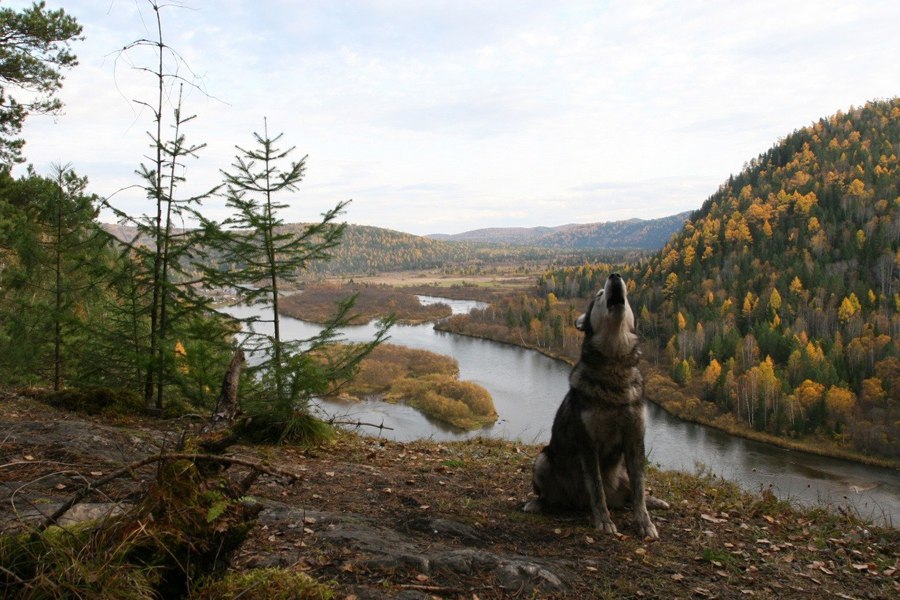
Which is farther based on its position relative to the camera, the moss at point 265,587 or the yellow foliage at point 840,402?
the yellow foliage at point 840,402

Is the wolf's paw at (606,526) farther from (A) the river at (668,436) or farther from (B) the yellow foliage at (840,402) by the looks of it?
(B) the yellow foliage at (840,402)

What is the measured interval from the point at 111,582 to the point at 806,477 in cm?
4697

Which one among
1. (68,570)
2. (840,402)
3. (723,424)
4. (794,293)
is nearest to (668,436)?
(723,424)

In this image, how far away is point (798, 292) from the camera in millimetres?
79750

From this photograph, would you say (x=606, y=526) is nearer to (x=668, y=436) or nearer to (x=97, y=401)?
(x=97, y=401)

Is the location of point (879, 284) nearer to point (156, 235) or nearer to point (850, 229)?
point (850, 229)

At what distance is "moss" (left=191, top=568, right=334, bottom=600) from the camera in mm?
2518

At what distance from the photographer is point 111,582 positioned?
7.06 feet

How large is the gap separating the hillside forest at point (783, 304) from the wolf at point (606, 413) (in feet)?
152

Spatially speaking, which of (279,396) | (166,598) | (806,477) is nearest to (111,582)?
(166,598)

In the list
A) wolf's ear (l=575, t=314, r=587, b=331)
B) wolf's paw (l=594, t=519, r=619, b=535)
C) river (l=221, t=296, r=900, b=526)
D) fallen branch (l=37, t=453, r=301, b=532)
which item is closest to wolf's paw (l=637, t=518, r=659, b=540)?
wolf's paw (l=594, t=519, r=619, b=535)

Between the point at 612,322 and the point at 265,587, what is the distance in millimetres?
3437

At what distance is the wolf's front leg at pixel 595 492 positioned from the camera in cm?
502

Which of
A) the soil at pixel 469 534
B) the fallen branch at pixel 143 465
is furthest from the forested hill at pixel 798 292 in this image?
the fallen branch at pixel 143 465
